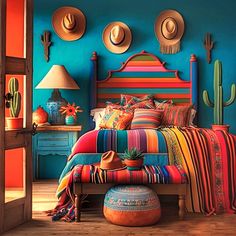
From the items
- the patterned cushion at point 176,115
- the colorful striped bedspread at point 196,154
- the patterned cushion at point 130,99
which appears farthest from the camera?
the patterned cushion at point 130,99

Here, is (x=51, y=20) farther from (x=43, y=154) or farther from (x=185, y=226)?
(x=185, y=226)

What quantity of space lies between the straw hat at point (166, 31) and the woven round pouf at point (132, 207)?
3118mm

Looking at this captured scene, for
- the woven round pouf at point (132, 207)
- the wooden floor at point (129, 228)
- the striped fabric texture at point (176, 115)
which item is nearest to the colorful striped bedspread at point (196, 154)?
the wooden floor at point (129, 228)

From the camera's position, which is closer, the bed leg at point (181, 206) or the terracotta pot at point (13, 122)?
the terracotta pot at point (13, 122)

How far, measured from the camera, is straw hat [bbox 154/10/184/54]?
6.46m

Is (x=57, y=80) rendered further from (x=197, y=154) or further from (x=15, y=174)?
(x=197, y=154)

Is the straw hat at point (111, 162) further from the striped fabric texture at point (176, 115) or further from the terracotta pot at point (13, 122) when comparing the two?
the striped fabric texture at point (176, 115)

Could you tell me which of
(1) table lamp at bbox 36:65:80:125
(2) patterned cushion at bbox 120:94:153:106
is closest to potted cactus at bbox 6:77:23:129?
(1) table lamp at bbox 36:65:80:125

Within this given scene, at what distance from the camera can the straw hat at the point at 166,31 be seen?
21.2ft

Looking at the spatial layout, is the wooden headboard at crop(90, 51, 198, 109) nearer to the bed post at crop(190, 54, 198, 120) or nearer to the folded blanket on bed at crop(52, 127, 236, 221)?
the bed post at crop(190, 54, 198, 120)

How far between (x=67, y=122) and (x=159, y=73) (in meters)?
1.52

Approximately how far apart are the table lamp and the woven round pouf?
2546mm

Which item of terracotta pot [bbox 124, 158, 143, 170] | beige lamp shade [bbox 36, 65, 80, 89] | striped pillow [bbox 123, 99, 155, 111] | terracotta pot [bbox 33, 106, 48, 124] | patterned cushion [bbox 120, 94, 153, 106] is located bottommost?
terracotta pot [bbox 124, 158, 143, 170]

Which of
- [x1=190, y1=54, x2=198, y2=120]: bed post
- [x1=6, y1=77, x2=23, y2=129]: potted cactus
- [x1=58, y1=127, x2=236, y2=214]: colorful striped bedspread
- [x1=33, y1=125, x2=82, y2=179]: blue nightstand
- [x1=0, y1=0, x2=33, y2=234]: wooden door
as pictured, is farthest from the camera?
[x1=190, y1=54, x2=198, y2=120]: bed post
